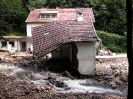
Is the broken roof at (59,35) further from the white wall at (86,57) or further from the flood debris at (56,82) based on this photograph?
the flood debris at (56,82)

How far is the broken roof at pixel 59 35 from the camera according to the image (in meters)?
22.2

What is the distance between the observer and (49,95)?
16031mm

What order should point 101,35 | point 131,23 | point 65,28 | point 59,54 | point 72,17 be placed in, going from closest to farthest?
1. point 131,23
2. point 65,28
3. point 59,54
4. point 72,17
5. point 101,35

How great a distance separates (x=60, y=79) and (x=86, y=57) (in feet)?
9.62

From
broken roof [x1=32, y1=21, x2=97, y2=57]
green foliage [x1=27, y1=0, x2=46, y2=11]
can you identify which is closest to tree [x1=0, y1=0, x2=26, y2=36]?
broken roof [x1=32, y1=21, x2=97, y2=57]

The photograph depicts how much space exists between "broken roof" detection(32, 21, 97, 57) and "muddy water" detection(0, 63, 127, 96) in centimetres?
197

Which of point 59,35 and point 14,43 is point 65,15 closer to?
point 14,43

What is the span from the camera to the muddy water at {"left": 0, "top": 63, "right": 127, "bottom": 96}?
1802cm

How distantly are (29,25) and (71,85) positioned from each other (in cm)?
2091

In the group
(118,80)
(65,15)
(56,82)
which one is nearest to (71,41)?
(56,82)

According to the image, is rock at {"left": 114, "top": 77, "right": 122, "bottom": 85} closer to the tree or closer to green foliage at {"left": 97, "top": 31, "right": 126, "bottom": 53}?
the tree

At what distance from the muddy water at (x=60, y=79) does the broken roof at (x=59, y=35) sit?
1971mm

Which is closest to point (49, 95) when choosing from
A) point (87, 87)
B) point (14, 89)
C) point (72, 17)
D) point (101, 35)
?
point (14, 89)

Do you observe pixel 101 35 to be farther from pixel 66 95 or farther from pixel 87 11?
pixel 66 95
